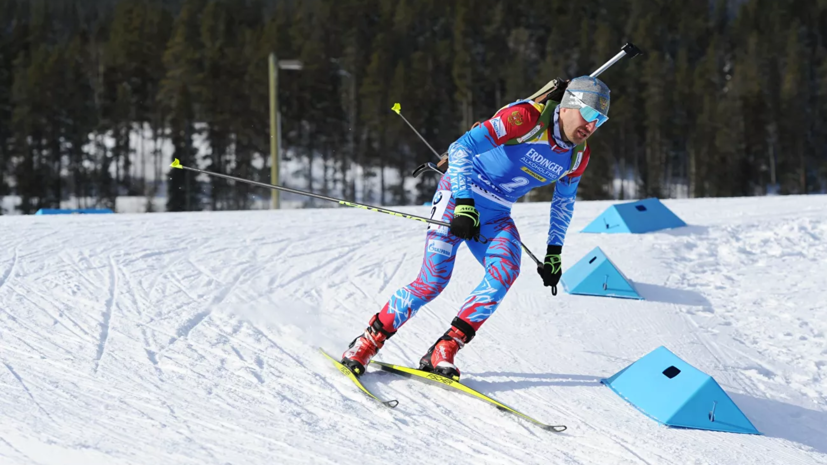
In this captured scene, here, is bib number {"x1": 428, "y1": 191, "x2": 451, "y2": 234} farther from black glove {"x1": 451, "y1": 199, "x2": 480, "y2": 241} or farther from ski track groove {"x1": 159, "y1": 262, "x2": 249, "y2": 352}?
ski track groove {"x1": 159, "y1": 262, "x2": 249, "y2": 352}

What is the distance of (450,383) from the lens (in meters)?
3.52

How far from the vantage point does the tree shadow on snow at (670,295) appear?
576 cm

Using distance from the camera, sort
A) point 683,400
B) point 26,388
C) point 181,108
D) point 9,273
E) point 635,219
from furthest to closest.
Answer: point 181,108, point 635,219, point 9,273, point 683,400, point 26,388

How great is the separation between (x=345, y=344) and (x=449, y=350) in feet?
2.76

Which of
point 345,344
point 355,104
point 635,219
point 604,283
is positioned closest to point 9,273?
point 345,344

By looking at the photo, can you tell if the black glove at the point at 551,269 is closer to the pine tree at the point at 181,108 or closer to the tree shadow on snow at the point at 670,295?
the tree shadow on snow at the point at 670,295

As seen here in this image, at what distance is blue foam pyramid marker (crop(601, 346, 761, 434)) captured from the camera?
3.43 m

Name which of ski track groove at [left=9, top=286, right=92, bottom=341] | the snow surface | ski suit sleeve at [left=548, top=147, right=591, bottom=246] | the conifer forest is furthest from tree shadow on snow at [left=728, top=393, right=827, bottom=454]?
the conifer forest

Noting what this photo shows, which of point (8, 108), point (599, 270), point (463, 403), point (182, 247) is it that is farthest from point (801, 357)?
point (8, 108)

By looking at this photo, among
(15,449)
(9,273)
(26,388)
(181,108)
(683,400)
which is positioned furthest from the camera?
(181,108)

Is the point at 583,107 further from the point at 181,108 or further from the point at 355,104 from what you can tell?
the point at 355,104

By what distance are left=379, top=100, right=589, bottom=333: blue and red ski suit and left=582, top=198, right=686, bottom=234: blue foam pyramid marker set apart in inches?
159

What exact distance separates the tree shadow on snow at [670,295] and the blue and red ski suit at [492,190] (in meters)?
2.34

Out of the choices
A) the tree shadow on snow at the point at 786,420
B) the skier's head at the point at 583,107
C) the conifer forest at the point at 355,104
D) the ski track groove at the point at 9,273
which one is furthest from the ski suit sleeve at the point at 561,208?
the conifer forest at the point at 355,104
